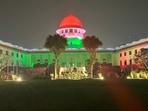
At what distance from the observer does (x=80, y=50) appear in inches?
4542

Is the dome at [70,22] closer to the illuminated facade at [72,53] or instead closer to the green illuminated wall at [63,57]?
the illuminated facade at [72,53]

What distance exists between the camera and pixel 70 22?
117 m

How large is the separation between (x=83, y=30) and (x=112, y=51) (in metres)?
13.4

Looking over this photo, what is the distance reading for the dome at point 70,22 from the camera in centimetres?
11690

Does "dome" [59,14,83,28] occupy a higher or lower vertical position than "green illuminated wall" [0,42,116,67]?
higher

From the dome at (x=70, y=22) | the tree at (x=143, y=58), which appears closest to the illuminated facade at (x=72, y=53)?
the dome at (x=70, y=22)

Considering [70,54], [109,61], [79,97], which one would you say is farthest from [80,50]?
[79,97]

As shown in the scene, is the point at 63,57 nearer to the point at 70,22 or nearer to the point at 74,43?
the point at 74,43

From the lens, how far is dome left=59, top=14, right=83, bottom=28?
384 feet

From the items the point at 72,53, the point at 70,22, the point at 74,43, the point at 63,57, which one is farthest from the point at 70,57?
the point at 70,22

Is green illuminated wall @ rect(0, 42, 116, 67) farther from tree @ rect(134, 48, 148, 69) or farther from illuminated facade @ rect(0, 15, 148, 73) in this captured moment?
tree @ rect(134, 48, 148, 69)

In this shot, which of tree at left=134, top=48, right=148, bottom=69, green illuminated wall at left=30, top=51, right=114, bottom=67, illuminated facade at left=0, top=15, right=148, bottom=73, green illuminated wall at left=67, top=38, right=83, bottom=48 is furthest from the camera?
green illuminated wall at left=67, top=38, right=83, bottom=48

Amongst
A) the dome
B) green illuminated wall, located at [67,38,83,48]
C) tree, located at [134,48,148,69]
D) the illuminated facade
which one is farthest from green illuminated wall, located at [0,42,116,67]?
tree, located at [134,48,148,69]

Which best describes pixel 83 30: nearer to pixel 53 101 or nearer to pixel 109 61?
pixel 109 61
